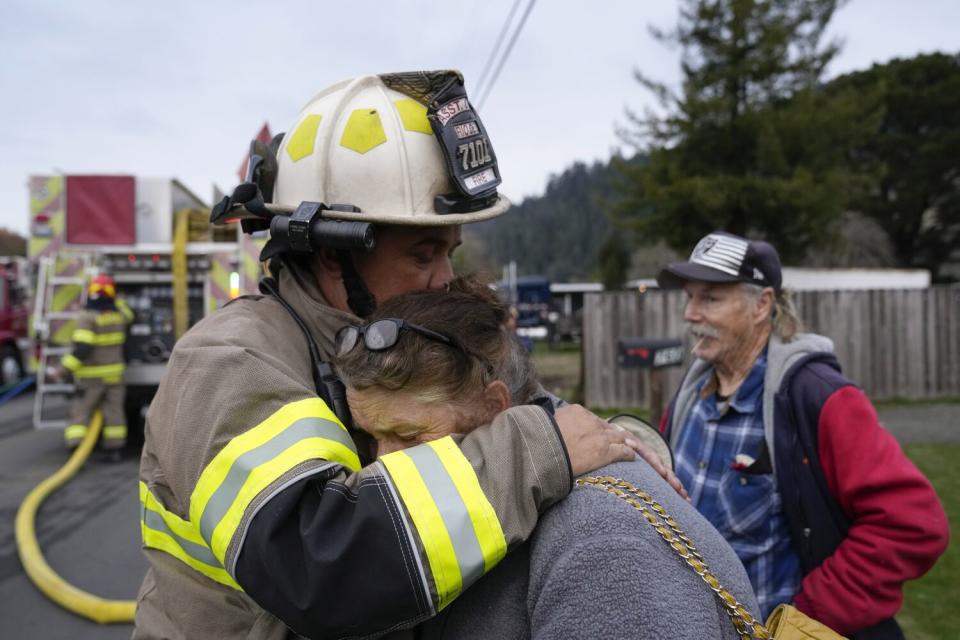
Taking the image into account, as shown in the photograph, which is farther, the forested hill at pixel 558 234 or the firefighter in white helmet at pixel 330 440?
the forested hill at pixel 558 234

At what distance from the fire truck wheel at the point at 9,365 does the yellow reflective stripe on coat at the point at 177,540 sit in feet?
→ 49.9

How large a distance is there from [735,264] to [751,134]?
740 inches

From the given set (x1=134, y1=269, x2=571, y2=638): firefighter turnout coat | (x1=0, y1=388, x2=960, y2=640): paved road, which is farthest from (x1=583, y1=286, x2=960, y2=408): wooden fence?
(x1=134, y1=269, x2=571, y2=638): firefighter turnout coat

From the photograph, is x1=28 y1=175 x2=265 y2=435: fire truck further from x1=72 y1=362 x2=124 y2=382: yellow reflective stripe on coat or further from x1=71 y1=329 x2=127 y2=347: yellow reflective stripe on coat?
x1=71 y1=329 x2=127 y2=347: yellow reflective stripe on coat

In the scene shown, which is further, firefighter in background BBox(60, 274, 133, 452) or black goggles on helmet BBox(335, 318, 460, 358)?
firefighter in background BBox(60, 274, 133, 452)

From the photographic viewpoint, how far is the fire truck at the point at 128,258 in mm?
8711

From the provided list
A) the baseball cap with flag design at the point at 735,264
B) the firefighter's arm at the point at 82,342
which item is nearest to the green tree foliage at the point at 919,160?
the firefighter's arm at the point at 82,342

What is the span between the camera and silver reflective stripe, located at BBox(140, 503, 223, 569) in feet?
4.75

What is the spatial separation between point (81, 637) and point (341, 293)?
135 inches

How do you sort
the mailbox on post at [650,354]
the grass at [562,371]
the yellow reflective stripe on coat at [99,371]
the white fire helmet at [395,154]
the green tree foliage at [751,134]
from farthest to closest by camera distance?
1. the green tree foliage at [751,134]
2. the grass at [562,371]
3. the yellow reflective stripe on coat at [99,371]
4. the mailbox on post at [650,354]
5. the white fire helmet at [395,154]

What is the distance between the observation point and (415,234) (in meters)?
1.87

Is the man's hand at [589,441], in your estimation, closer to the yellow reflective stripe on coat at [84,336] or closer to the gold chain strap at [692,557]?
the gold chain strap at [692,557]

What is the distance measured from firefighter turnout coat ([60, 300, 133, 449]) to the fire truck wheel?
763 centimetres

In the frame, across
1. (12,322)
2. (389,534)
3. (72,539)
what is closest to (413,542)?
(389,534)
